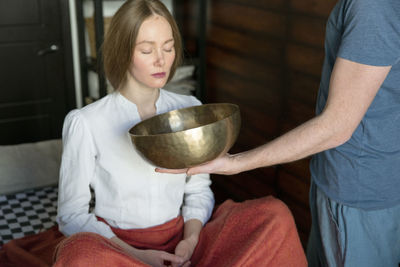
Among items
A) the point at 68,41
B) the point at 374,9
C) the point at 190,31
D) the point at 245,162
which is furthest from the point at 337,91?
the point at 68,41

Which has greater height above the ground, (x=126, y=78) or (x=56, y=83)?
(x=126, y=78)

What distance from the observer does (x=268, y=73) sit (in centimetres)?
281

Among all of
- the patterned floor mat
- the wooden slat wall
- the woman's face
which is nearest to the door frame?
the wooden slat wall

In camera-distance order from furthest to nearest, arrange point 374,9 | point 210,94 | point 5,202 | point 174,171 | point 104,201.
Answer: point 210,94, point 5,202, point 104,201, point 174,171, point 374,9

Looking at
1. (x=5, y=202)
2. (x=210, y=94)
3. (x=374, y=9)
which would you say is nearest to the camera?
(x=374, y=9)

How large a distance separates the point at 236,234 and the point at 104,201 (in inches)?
16.7

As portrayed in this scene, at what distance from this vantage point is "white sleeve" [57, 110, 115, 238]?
154cm

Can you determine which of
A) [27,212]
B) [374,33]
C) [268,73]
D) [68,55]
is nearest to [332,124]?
[374,33]

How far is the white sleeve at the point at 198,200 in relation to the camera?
1.69 metres

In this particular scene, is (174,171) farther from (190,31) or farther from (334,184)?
(190,31)

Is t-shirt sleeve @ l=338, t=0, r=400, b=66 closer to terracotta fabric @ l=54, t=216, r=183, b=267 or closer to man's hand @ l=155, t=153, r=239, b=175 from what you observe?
man's hand @ l=155, t=153, r=239, b=175

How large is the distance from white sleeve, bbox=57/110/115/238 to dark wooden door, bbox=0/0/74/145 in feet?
7.55

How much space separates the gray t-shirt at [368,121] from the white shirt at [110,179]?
0.46 metres

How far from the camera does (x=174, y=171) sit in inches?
54.9
